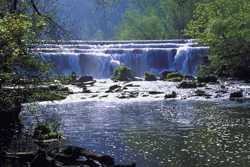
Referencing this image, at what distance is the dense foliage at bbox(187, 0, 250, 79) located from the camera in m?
58.9

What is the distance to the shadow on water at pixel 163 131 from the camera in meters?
23.3

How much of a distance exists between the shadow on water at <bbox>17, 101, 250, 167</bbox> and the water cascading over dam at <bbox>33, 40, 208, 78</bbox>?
95.9 ft

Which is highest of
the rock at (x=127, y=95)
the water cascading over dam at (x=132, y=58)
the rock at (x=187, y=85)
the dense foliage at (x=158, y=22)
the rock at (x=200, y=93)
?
the dense foliage at (x=158, y=22)

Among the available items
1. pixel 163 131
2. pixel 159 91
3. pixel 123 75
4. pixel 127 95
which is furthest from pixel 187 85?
pixel 163 131

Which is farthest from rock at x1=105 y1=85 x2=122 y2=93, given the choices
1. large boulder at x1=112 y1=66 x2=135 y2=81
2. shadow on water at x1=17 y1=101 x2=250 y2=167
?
large boulder at x1=112 y1=66 x2=135 y2=81

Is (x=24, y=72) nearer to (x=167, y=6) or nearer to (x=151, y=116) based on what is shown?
(x=151, y=116)

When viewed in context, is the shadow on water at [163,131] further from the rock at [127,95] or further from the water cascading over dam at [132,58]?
the water cascading over dam at [132,58]

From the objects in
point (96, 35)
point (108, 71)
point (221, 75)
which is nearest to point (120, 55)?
point (108, 71)

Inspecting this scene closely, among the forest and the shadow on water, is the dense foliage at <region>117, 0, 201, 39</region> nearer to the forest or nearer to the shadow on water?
the forest

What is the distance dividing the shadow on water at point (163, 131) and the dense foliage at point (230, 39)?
663 inches

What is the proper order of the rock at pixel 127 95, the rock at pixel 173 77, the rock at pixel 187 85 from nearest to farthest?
the rock at pixel 127 95 < the rock at pixel 187 85 < the rock at pixel 173 77

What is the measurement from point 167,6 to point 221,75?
1572 inches

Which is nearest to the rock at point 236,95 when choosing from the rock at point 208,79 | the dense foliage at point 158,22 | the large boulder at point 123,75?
the rock at point 208,79

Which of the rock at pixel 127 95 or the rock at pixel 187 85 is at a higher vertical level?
the rock at pixel 187 85
